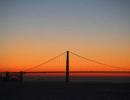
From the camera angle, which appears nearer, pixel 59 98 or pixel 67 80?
pixel 59 98

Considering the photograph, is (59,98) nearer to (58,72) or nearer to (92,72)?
(58,72)

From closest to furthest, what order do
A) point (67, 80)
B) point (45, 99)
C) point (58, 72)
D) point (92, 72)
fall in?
point (45, 99)
point (67, 80)
point (58, 72)
point (92, 72)

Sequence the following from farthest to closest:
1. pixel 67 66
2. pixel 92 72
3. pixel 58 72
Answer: pixel 92 72 → pixel 58 72 → pixel 67 66

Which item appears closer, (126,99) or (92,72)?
(126,99)

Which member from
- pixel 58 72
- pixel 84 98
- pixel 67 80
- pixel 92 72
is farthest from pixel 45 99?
pixel 92 72

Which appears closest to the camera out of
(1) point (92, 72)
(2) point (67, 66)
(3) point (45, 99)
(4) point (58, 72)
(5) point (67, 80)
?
(3) point (45, 99)

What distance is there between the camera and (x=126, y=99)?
11.4 m

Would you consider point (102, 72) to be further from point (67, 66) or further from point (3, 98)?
point (3, 98)

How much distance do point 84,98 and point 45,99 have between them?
1339mm

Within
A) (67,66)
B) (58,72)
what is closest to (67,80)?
(67,66)

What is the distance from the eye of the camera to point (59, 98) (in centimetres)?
1170

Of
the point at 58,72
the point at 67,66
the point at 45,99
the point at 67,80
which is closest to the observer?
the point at 45,99

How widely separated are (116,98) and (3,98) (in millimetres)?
3722

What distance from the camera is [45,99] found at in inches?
448
